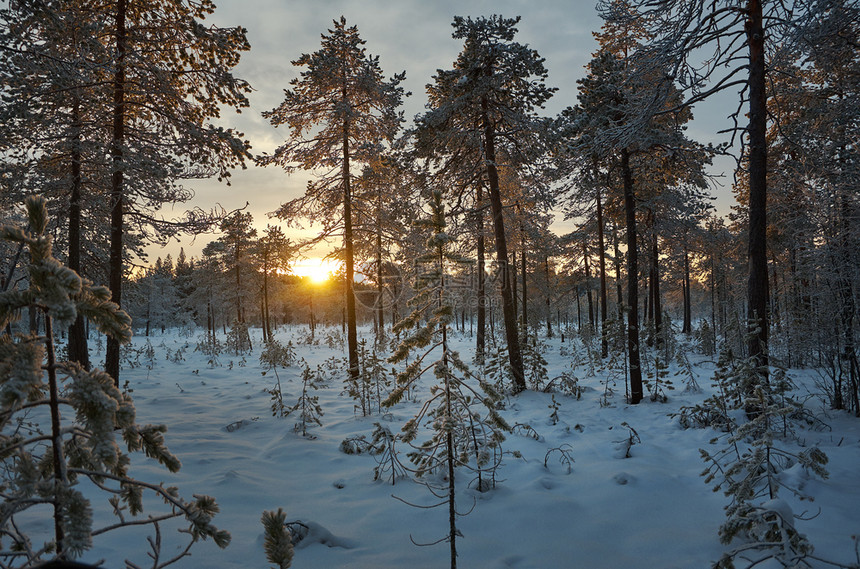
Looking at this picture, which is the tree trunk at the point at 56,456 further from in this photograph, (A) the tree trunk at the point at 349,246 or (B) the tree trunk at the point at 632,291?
(A) the tree trunk at the point at 349,246

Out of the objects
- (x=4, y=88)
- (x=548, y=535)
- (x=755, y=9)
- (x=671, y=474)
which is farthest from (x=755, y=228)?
(x=4, y=88)

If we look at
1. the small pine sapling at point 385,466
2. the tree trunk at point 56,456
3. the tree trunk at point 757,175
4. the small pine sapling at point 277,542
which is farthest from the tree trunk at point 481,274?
the tree trunk at point 56,456

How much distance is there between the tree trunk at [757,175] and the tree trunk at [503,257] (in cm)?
445

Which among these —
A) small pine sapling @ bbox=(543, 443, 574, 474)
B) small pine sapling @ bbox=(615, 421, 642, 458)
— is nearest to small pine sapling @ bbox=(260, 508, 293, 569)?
small pine sapling @ bbox=(543, 443, 574, 474)

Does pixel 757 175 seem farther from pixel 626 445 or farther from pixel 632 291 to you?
pixel 626 445

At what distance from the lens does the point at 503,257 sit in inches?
372

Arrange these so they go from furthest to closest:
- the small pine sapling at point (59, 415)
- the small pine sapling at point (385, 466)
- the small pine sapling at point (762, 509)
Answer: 1. the small pine sapling at point (385, 466)
2. the small pine sapling at point (762, 509)
3. the small pine sapling at point (59, 415)

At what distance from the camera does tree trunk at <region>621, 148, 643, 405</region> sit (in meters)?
8.04

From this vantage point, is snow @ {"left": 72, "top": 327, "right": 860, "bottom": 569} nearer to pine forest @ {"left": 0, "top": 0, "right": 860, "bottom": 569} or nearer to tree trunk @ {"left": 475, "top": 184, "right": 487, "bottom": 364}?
pine forest @ {"left": 0, "top": 0, "right": 860, "bottom": 569}

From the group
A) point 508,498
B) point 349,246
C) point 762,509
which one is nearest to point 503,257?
point 349,246

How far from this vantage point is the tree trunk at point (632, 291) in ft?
26.4

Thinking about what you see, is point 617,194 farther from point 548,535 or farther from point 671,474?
point 548,535

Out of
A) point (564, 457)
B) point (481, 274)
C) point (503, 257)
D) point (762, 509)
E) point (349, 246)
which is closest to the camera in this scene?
point (762, 509)

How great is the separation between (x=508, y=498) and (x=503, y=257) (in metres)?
6.19
